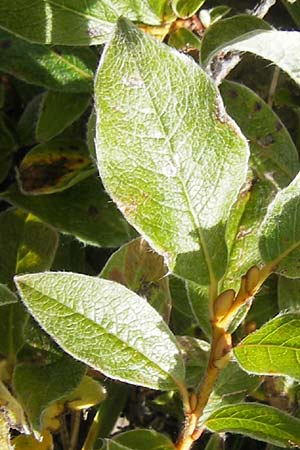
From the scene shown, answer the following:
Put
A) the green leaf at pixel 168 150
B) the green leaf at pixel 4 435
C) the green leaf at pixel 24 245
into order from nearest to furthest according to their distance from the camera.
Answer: the green leaf at pixel 168 150
the green leaf at pixel 4 435
the green leaf at pixel 24 245

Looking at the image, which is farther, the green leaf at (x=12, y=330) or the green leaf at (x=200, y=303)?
the green leaf at (x=12, y=330)

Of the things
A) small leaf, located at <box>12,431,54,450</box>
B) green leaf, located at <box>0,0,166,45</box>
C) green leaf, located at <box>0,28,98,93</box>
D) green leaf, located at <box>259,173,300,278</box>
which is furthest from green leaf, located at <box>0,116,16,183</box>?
green leaf, located at <box>259,173,300,278</box>

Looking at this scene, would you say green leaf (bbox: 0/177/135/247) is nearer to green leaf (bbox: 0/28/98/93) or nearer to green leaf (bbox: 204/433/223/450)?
green leaf (bbox: 0/28/98/93)

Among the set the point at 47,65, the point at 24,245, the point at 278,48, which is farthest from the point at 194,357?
the point at 47,65

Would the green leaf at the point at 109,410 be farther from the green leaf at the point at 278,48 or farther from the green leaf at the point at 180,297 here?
the green leaf at the point at 278,48

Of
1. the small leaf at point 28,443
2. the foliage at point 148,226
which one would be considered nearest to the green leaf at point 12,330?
the foliage at point 148,226

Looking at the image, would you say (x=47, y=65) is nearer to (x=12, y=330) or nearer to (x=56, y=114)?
(x=56, y=114)
